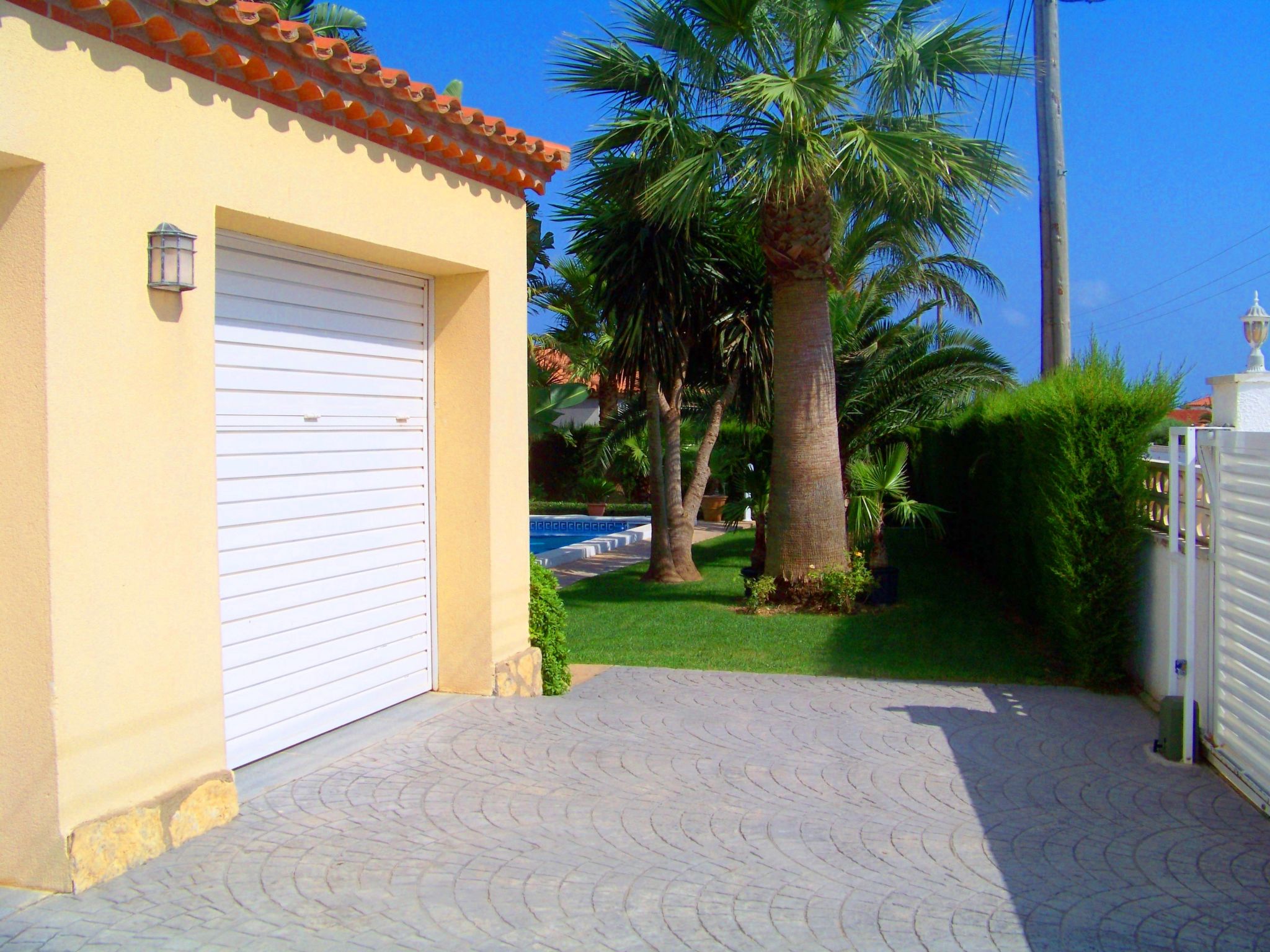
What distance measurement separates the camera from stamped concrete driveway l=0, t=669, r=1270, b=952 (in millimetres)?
3945

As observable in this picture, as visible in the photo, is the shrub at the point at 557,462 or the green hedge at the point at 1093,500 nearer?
the green hedge at the point at 1093,500

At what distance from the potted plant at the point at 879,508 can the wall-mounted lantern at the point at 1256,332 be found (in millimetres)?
6333

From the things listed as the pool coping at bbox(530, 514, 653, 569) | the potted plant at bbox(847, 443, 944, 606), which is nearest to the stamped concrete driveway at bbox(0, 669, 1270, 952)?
the potted plant at bbox(847, 443, 944, 606)

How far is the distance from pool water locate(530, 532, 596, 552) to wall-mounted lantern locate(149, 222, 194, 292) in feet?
58.0

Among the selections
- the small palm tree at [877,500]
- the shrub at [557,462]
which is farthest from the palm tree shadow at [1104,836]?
the shrub at [557,462]

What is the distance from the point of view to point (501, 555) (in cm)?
716

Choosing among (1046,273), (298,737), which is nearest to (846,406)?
(1046,273)

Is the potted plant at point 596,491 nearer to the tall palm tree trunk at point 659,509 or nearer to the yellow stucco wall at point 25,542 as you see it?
the tall palm tree trunk at point 659,509

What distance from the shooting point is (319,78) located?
212 inches

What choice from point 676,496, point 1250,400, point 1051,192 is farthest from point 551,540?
point 1250,400

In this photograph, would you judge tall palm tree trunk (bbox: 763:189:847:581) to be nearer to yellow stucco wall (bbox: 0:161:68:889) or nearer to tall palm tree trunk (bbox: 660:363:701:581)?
tall palm tree trunk (bbox: 660:363:701:581)

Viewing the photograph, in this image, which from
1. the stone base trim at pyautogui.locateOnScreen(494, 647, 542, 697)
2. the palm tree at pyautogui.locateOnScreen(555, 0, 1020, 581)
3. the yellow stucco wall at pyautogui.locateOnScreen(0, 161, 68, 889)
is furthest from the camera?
the palm tree at pyautogui.locateOnScreen(555, 0, 1020, 581)

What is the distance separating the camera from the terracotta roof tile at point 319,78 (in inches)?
173

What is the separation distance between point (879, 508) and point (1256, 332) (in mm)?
6896
